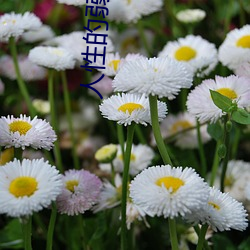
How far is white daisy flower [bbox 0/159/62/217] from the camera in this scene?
1.60 feet

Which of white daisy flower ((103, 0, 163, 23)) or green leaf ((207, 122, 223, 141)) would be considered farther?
white daisy flower ((103, 0, 163, 23))

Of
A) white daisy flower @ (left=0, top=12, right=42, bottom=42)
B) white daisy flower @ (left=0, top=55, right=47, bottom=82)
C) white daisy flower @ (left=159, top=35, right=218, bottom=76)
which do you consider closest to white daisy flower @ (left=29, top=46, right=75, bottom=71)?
white daisy flower @ (left=0, top=12, right=42, bottom=42)

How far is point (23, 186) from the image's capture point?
1.68 ft

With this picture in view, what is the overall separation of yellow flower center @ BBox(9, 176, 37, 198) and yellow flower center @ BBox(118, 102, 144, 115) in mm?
129

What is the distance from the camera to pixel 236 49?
80 centimetres

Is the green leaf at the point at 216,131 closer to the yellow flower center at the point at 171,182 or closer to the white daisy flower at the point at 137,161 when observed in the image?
the white daisy flower at the point at 137,161

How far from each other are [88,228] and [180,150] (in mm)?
253

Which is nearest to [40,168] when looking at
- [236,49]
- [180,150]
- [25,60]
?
[236,49]

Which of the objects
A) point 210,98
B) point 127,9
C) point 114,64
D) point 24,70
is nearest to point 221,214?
point 210,98

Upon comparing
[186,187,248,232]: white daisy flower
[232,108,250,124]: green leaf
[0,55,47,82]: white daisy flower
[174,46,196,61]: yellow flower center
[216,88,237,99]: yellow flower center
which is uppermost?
[0,55,47,82]: white daisy flower

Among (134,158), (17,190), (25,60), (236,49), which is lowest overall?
(17,190)

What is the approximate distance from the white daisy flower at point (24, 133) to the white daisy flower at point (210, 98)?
6.3 inches

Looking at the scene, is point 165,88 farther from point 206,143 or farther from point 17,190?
point 206,143

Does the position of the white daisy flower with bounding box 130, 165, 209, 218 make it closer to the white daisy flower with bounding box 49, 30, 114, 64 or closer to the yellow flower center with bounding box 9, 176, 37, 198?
the yellow flower center with bounding box 9, 176, 37, 198
